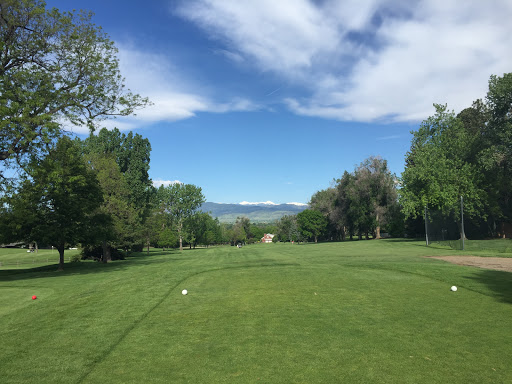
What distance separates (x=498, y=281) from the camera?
13461mm

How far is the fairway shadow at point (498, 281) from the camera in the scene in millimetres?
10991

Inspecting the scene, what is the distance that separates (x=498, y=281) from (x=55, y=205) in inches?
1091

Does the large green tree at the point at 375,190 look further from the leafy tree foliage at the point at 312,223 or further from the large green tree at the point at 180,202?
the large green tree at the point at 180,202

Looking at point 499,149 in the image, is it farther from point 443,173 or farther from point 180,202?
point 180,202

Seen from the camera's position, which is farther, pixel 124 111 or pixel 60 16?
pixel 124 111

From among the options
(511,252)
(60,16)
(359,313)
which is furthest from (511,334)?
(60,16)

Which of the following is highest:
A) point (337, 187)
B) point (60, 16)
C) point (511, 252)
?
point (60, 16)

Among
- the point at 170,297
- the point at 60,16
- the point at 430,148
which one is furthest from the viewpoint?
the point at 430,148

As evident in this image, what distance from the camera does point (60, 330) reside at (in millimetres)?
8648

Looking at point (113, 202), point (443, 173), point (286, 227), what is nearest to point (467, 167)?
point (443, 173)

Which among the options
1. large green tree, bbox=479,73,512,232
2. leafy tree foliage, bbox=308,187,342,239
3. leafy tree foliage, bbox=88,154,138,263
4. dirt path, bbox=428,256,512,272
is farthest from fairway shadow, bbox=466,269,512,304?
leafy tree foliage, bbox=308,187,342,239

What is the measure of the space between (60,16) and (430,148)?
154 feet

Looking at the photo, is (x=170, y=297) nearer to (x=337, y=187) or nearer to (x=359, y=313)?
(x=359, y=313)

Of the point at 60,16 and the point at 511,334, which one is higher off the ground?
the point at 60,16
